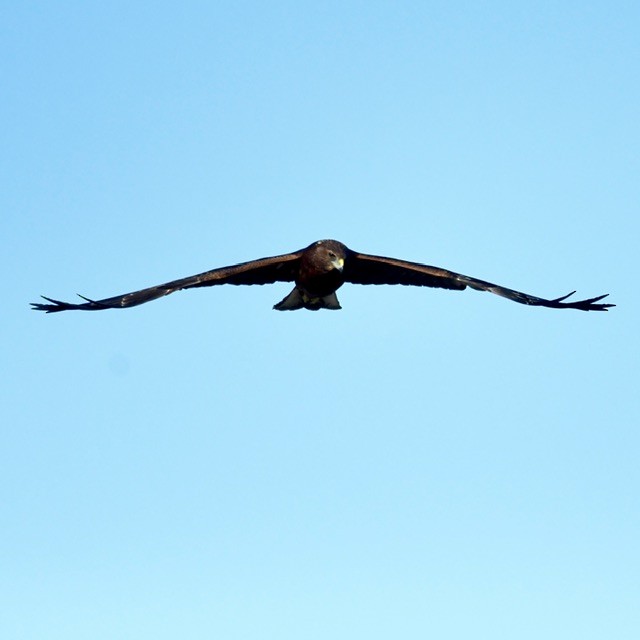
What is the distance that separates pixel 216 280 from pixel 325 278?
1.45 meters

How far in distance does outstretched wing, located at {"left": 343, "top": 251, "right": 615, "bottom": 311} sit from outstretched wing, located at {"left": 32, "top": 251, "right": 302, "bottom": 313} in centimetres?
82

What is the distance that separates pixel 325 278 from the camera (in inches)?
723

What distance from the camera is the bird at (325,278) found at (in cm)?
1831

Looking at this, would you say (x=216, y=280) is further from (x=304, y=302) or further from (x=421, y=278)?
(x=421, y=278)

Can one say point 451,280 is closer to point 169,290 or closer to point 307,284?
point 307,284

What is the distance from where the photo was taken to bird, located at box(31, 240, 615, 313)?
1831cm

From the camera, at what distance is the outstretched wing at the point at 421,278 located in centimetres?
1845

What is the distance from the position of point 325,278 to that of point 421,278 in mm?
1609

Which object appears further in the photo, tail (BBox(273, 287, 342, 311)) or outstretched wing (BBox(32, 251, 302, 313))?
tail (BBox(273, 287, 342, 311))

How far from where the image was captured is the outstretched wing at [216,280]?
57.4 ft

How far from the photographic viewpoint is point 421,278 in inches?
760

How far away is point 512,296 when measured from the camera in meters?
18.7

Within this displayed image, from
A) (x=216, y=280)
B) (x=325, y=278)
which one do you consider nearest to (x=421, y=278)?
(x=325, y=278)

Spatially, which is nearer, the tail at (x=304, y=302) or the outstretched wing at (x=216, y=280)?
the outstretched wing at (x=216, y=280)
